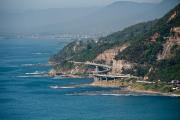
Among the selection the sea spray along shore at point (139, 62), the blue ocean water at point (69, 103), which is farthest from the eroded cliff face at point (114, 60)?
the blue ocean water at point (69, 103)

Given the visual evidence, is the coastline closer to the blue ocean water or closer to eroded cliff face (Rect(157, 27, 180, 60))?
the blue ocean water

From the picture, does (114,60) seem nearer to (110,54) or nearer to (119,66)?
(119,66)

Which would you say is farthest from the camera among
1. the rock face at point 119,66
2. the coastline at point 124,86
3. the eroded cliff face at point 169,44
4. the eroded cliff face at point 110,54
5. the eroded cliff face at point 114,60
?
the eroded cliff face at point 110,54

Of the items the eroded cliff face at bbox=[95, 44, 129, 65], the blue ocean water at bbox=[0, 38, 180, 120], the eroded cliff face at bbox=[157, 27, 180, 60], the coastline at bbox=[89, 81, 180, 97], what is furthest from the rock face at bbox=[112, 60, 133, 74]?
the coastline at bbox=[89, 81, 180, 97]

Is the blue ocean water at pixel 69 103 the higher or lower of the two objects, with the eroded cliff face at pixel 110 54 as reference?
lower

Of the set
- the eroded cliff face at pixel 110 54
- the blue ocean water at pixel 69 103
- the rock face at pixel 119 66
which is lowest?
the blue ocean water at pixel 69 103

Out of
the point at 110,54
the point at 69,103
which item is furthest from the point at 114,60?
the point at 69,103

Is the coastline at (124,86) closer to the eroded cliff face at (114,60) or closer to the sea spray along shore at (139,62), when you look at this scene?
the sea spray along shore at (139,62)

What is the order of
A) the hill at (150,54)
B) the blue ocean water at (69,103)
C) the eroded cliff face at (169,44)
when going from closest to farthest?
the blue ocean water at (69,103), the hill at (150,54), the eroded cliff face at (169,44)

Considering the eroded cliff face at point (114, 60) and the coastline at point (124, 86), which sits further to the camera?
the eroded cliff face at point (114, 60)

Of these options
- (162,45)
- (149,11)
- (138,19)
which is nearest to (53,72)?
(162,45)

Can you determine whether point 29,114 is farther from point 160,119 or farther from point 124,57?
point 124,57
